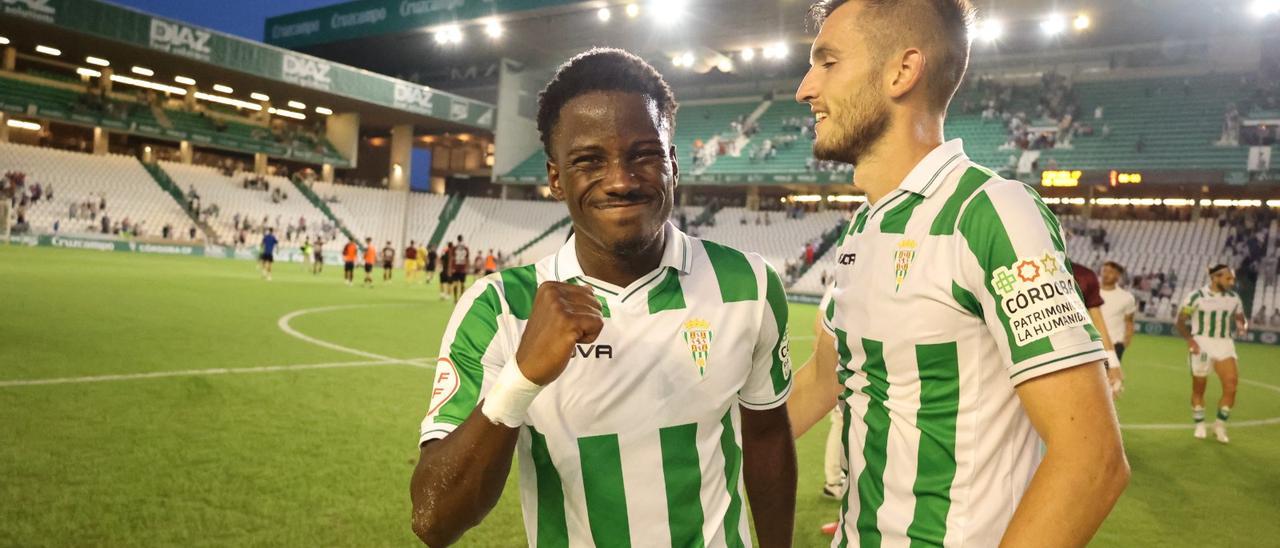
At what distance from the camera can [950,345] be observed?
1.96 m

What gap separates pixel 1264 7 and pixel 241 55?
157 ft

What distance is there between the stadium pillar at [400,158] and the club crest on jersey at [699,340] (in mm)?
56980

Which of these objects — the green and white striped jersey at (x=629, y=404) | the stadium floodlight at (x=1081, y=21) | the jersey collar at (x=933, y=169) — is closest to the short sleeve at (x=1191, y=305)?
the jersey collar at (x=933, y=169)

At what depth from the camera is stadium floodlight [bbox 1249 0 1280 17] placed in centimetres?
3054

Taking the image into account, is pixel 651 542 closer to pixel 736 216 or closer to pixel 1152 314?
pixel 1152 314

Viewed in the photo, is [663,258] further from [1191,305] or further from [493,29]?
[493,29]

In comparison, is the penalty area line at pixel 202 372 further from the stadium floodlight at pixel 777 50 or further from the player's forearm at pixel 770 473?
the stadium floodlight at pixel 777 50

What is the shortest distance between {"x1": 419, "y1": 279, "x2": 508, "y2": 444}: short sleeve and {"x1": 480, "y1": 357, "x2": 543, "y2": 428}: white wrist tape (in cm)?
26

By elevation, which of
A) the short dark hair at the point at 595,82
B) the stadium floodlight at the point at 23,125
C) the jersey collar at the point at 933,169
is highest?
the stadium floodlight at the point at 23,125

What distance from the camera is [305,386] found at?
853 centimetres

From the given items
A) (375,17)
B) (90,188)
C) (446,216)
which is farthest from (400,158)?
(90,188)

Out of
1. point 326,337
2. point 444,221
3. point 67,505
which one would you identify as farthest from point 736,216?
point 67,505

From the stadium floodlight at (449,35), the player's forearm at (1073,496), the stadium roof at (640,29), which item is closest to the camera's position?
the player's forearm at (1073,496)

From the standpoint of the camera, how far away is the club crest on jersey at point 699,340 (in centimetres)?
220
